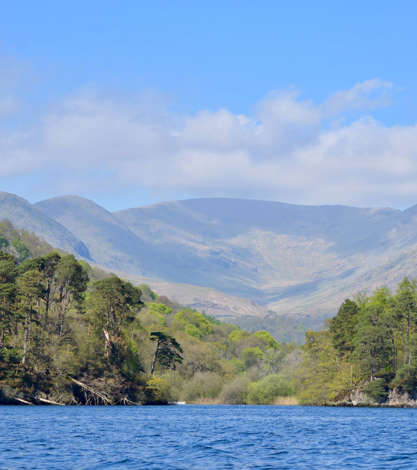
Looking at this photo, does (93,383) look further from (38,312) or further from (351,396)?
(351,396)

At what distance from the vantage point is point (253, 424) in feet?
313

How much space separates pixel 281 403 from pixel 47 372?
62658mm

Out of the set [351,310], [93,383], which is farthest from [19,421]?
[351,310]

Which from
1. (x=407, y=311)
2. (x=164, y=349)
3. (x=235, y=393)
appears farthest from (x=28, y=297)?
(x=407, y=311)

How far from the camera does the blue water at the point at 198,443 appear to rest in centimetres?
5412

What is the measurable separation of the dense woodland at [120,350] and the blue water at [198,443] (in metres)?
32.5

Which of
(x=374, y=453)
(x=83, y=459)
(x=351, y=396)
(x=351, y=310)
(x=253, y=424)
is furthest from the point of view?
(x=351, y=310)

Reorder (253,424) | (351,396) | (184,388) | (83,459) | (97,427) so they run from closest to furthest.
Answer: (83,459)
(97,427)
(253,424)
(351,396)
(184,388)

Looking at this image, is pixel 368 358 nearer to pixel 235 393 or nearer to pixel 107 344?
pixel 235 393

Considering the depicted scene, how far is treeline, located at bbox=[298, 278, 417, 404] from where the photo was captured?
151125mm

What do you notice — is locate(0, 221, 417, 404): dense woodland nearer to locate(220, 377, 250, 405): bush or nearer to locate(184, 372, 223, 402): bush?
locate(220, 377, 250, 405): bush

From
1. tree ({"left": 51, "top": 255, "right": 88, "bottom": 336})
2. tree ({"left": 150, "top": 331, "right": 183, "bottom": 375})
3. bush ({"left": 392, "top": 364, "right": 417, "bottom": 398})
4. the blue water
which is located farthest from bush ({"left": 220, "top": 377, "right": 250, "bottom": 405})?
the blue water

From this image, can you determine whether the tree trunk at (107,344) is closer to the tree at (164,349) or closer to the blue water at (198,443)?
the tree at (164,349)

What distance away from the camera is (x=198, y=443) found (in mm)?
68000
